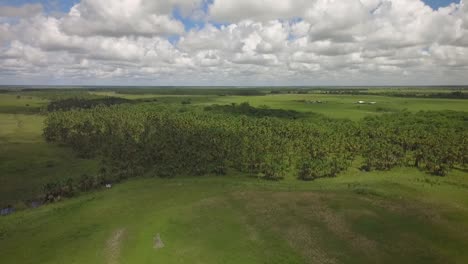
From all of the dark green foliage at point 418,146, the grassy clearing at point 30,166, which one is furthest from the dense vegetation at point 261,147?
the grassy clearing at point 30,166

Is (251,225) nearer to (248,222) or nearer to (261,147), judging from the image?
(248,222)

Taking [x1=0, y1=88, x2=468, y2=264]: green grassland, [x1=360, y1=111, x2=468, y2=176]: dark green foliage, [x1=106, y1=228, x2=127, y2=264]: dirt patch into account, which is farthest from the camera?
[x1=360, y1=111, x2=468, y2=176]: dark green foliage

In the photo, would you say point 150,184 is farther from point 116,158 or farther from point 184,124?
point 184,124

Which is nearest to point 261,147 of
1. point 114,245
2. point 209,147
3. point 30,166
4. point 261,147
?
point 261,147

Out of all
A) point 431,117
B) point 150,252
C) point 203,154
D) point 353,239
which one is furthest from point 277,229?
point 431,117

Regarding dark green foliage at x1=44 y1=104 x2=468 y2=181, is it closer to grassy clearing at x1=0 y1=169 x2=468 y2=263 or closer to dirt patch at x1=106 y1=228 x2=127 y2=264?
grassy clearing at x1=0 y1=169 x2=468 y2=263

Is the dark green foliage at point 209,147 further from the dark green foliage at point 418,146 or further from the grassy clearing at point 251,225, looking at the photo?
the grassy clearing at point 251,225

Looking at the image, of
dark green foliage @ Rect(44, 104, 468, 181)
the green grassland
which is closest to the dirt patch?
the green grassland
